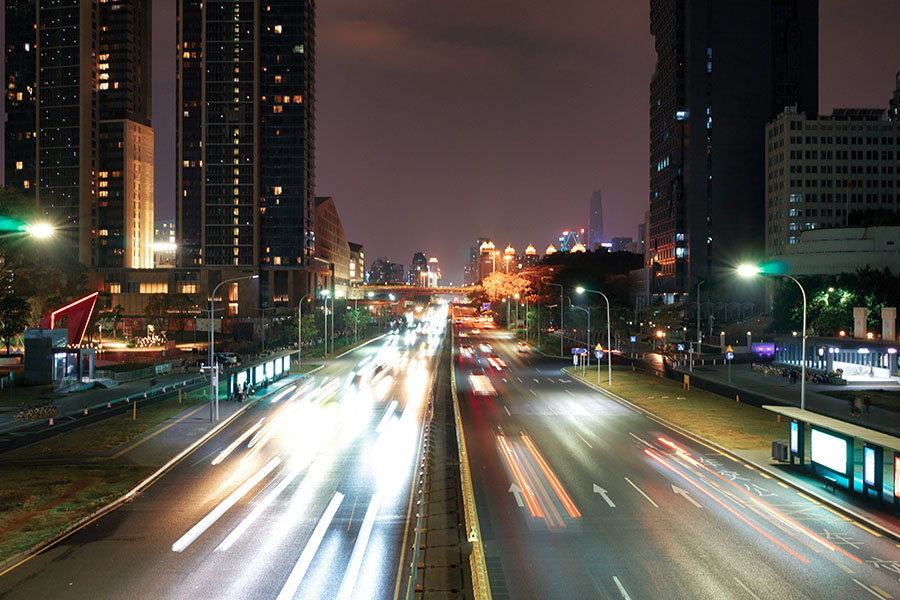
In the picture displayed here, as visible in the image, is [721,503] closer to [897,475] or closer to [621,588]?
[897,475]

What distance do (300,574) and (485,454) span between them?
13478mm

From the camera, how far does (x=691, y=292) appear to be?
136 meters

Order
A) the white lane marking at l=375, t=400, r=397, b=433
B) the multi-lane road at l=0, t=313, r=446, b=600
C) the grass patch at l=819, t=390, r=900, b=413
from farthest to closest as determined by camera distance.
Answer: the grass patch at l=819, t=390, r=900, b=413 < the white lane marking at l=375, t=400, r=397, b=433 < the multi-lane road at l=0, t=313, r=446, b=600

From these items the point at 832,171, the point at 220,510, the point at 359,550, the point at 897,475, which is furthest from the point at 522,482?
the point at 832,171

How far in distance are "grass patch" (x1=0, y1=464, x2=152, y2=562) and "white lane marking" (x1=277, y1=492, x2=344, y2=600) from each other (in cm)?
776

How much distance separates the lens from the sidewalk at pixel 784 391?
118ft

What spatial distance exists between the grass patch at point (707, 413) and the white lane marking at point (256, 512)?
20.4 m

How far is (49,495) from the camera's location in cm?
2128

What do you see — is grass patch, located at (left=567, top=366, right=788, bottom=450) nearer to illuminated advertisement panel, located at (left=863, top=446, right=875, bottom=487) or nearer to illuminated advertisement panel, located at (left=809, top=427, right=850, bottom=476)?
illuminated advertisement panel, located at (left=809, top=427, right=850, bottom=476)

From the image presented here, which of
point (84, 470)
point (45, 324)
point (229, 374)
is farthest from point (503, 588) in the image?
point (45, 324)

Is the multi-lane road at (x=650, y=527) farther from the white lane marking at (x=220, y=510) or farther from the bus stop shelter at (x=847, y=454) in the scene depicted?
the white lane marking at (x=220, y=510)

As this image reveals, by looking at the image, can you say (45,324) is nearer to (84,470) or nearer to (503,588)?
(84,470)

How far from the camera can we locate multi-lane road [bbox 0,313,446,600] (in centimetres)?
1469

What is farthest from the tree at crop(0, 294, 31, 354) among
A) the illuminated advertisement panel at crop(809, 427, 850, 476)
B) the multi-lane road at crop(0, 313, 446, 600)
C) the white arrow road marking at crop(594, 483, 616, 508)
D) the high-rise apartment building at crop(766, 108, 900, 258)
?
the high-rise apartment building at crop(766, 108, 900, 258)
